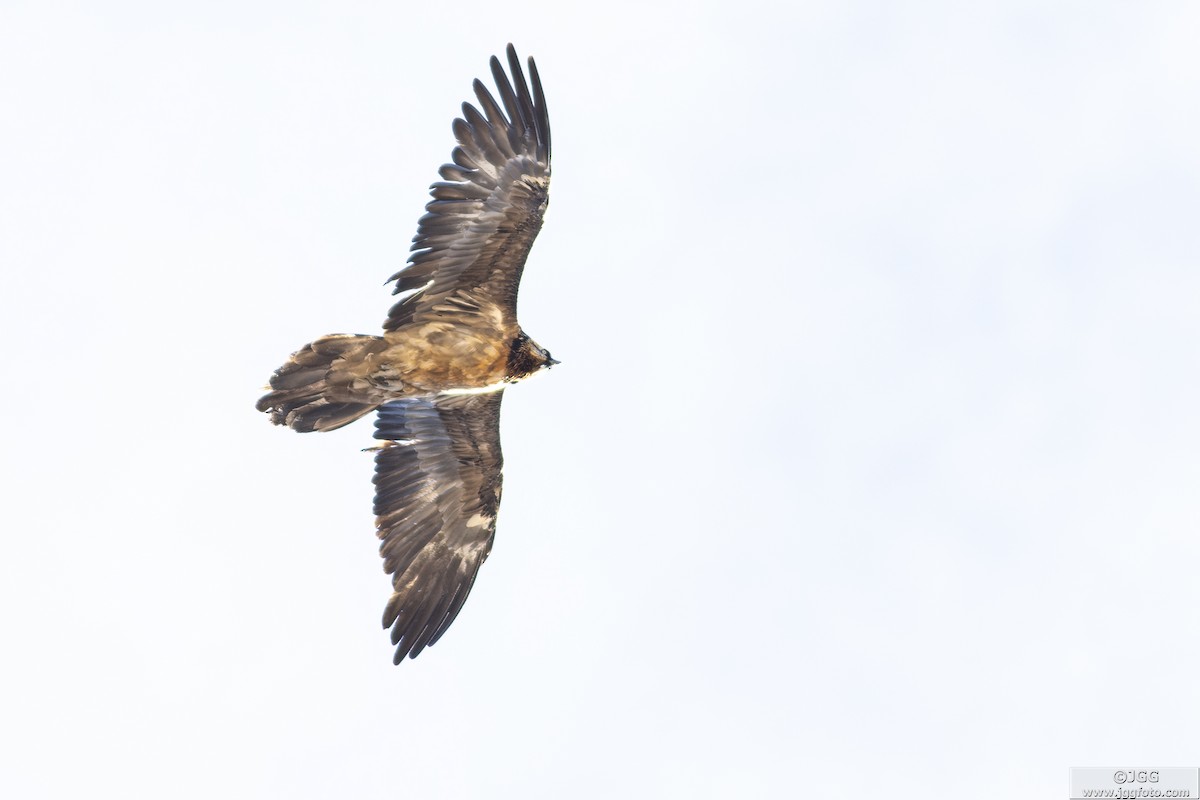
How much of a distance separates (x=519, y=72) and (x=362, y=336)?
11.1 feet

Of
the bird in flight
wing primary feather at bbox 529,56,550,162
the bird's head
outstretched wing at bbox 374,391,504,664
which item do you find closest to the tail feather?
the bird in flight

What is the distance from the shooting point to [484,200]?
15695 mm

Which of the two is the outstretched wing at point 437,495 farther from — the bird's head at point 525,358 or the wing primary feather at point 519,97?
the wing primary feather at point 519,97

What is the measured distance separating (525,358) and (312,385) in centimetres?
252

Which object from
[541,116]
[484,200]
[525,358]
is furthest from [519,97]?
[525,358]

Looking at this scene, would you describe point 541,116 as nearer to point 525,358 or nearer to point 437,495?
point 525,358

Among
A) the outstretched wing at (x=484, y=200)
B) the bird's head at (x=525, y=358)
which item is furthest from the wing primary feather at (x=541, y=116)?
the bird's head at (x=525, y=358)

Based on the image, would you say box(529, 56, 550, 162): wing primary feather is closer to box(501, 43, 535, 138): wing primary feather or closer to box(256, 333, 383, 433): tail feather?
box(501, 43, 535, 138): wing primary feather

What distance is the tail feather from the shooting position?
15.5 m

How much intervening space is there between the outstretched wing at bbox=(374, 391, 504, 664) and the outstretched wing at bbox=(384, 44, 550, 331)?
5.02 feet

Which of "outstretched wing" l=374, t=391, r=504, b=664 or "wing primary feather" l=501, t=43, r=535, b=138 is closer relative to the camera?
"wing primary feather" l=501, t=43, r=535, b=138

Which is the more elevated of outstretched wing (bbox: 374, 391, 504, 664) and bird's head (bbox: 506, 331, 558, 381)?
bird's head (bbox: 506, 331, 558, 381)

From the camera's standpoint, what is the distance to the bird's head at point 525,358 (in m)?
16.5

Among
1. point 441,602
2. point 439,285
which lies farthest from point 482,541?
point 439,285
